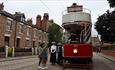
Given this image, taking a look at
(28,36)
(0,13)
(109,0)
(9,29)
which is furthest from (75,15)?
(28,36)

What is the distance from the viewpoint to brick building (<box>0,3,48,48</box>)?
137ft

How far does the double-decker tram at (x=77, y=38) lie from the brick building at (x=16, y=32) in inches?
959

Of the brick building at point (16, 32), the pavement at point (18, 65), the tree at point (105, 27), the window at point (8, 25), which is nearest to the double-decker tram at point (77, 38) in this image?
the pavement at point (18, 65)

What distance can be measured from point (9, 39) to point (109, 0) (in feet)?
75.4

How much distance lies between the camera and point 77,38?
17562 millimetres

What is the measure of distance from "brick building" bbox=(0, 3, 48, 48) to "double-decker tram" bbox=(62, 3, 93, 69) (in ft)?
79.9

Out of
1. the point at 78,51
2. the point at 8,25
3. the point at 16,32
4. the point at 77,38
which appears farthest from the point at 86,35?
the point at 16,32

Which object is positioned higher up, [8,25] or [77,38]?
[8,25]

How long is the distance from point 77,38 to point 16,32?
30739 millimetres

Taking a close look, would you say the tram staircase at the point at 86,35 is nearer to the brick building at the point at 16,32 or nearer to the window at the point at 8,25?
the brick building at the point at 16,32

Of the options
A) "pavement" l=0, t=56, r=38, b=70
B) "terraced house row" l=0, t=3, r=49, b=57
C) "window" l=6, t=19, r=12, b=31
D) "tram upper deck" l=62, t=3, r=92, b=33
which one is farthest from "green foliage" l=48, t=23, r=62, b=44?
"tram upper deck" l=62, t=3, r=92, b=33

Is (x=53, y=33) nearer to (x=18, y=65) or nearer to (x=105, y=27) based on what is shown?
(x=105, y=27)

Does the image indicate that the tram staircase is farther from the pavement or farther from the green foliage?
the green foliage

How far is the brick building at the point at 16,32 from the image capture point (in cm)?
4166
